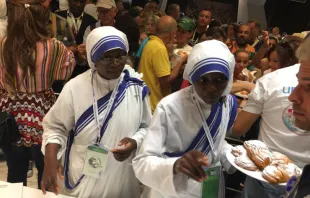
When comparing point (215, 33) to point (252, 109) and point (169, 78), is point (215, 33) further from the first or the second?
point (252, 109)

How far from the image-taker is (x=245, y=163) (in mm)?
1556

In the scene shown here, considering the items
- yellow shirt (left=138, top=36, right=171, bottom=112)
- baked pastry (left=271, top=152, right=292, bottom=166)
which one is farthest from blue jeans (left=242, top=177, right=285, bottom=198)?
yellow shirt (left=138, top=36, right=171, bottom=112)

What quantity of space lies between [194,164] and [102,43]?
0.77 meters

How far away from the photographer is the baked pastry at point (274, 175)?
4.88 feet

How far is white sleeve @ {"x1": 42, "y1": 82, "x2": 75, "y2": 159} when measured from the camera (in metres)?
1.61

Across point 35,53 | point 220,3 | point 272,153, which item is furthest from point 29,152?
point 220,3

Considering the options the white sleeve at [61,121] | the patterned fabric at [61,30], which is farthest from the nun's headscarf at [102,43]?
the patterned fabric at [61,30]

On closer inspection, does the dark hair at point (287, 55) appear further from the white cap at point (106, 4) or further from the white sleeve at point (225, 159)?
the white cap at point (106, 4)

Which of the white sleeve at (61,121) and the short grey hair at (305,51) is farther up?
the short grey hair at (305,51)

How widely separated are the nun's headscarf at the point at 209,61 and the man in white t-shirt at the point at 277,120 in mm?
518

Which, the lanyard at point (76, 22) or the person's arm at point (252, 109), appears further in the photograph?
the lanyard at point (76, 22)

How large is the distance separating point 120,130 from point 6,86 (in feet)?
3.06

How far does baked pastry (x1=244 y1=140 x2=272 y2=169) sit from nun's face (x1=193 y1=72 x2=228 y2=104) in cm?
39

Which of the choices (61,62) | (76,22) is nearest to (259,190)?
(61,62)
